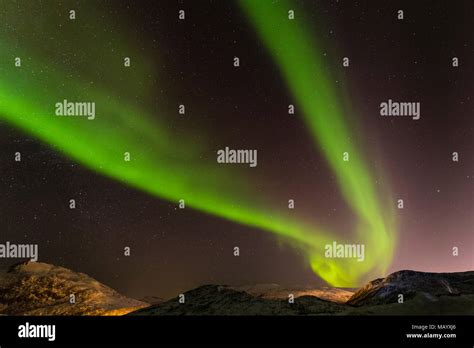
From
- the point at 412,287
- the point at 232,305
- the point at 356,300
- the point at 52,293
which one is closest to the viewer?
the point at 232,305

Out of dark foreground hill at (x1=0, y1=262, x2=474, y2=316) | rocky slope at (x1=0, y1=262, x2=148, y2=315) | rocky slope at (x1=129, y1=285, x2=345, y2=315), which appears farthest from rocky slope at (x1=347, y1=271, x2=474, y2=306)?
rocky slope at (x1=0, y1=262, x2=148, y2=315)

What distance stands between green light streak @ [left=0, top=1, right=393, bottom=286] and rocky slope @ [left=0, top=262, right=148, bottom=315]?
2.14 meters

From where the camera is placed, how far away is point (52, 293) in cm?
1011

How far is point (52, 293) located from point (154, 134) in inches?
150

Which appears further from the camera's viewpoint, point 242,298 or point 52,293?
point 52,293

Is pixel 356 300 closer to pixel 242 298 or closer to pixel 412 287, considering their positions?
pixel 412 287

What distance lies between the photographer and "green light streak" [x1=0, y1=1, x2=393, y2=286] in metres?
9.83

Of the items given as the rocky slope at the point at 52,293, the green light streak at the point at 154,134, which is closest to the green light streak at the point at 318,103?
the green light streak at the point at 154,134

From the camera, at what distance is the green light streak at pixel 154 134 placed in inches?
387

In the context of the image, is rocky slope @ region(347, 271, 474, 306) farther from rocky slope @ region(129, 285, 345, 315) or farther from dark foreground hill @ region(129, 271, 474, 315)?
rocky slope @ region(129, 285, 345, 315)

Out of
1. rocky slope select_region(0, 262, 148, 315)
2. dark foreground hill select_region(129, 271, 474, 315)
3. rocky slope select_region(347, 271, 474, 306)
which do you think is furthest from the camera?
rocky slope select_region(0, 262, 148, 315)

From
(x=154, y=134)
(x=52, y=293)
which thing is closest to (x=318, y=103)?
(x=154, y=134)
